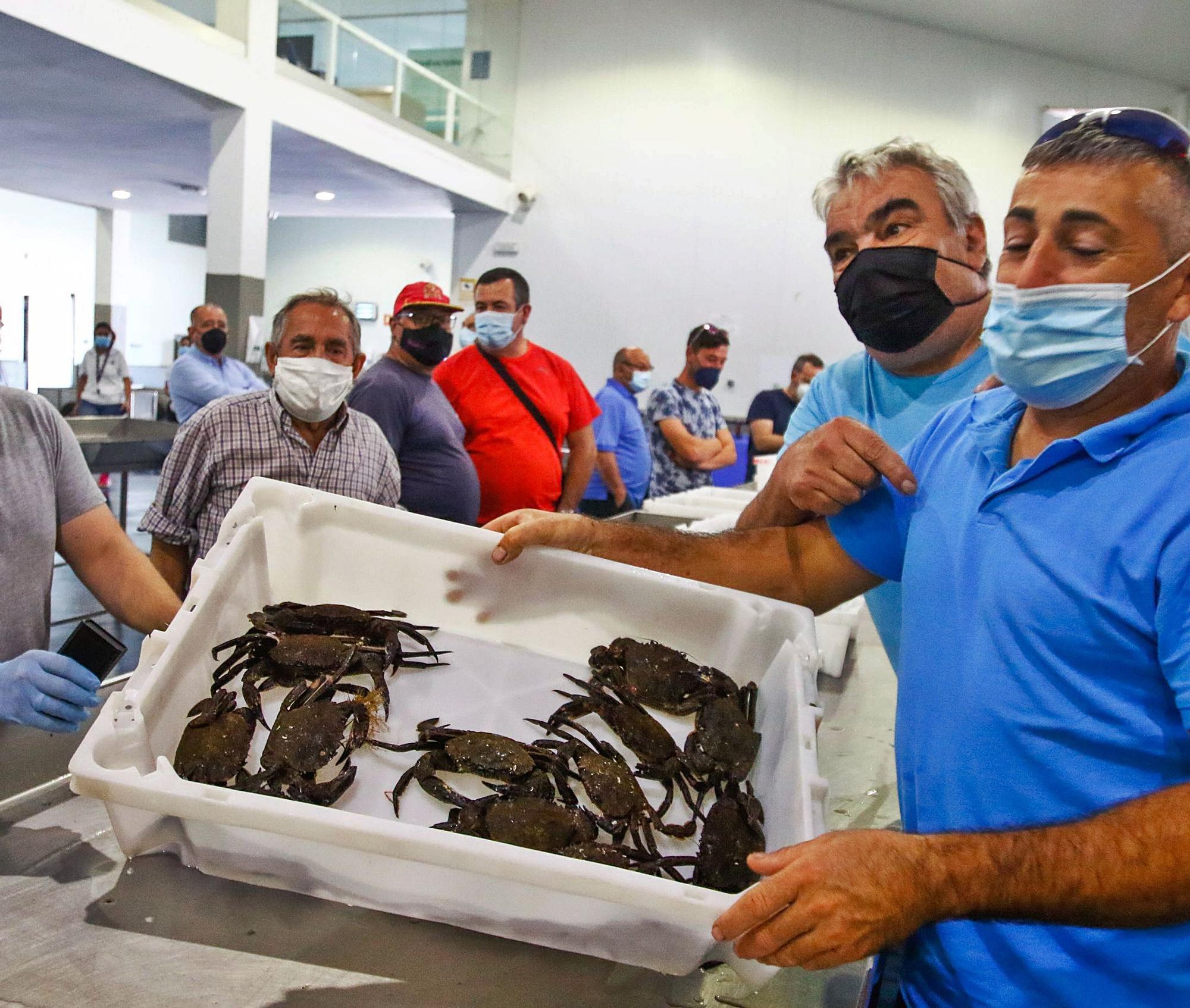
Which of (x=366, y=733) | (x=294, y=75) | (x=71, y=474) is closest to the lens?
(x=366, y=733)

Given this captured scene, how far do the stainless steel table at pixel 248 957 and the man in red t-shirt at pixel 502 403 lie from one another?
3.35m

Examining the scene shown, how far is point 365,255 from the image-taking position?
19719 mm

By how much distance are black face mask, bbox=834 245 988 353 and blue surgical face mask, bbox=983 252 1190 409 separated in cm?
63

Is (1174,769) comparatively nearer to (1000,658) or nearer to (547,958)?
(1000,658)

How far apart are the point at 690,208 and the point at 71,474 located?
39.7 ft

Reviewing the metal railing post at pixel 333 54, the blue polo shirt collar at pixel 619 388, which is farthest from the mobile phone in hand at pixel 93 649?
the metal railing post at pixel 333 54

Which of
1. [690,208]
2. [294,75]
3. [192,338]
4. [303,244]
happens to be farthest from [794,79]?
[303,244]

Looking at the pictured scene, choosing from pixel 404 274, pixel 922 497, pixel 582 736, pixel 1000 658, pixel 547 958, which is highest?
pixel 404 274

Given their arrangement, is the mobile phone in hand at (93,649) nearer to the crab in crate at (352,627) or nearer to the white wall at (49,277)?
the crab in crate at (352,627)

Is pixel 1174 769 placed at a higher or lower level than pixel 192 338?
lower

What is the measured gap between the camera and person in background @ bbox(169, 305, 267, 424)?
6.07 metres

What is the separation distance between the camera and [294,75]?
9.38m

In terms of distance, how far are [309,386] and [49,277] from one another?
17.4m

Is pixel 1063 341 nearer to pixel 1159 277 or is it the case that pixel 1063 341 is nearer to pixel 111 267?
pixel 1159 277
